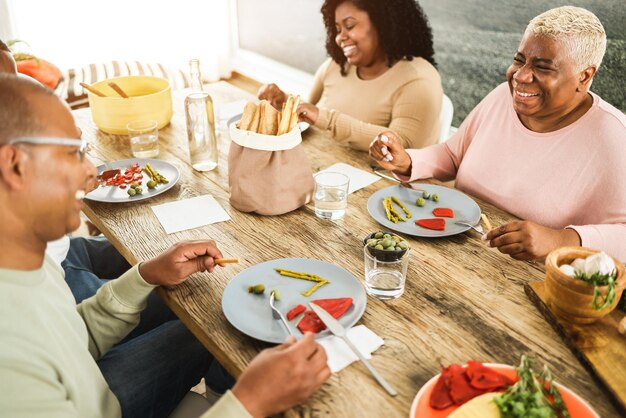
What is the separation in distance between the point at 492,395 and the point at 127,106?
1.65m

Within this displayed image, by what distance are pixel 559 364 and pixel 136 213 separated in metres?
1.16

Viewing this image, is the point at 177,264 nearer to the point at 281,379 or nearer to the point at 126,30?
the point at 281,379

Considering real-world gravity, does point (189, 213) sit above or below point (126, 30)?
above

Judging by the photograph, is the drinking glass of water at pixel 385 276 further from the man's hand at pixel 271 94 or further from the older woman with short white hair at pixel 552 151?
the man's hand at pixel 271 94

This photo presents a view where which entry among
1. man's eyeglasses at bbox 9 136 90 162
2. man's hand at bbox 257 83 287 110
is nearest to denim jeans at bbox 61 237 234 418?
man's eyeglasses at bbox 9 136 90 162

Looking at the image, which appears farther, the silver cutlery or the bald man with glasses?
the silver cutlery

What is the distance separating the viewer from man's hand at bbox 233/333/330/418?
904 mm

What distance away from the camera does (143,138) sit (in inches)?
76.4

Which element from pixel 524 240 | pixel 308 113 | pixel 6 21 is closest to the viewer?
pixel 524 240

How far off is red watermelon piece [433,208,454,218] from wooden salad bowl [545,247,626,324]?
1.41ft

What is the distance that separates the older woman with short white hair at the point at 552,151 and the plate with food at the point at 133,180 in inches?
27.4

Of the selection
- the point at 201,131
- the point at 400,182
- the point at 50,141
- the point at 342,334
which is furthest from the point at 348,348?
the point at 201,131

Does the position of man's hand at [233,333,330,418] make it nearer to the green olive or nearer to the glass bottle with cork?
the green olive

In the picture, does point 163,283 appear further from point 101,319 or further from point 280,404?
point 280,404
